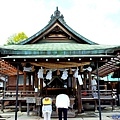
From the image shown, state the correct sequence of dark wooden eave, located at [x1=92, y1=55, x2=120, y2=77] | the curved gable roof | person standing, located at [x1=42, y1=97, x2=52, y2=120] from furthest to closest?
the curved gable roof < dark wooden eave, located at [x1=92, y1=55, x2=120, y2=77] < person standing, located at [x1=42, y1=97, x2=52, y2=120]

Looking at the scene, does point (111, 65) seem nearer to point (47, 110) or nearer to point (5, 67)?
point (47, 110)

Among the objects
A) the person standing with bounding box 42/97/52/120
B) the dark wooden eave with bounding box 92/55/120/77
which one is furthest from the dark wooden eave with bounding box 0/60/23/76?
the dark wooden eave with bounding box 92/55/120/77

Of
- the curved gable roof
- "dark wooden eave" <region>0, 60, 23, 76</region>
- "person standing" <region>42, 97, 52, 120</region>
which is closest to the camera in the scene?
"person standing" <region>42, 97, 52, 120</region>

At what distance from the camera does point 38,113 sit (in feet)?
34.3

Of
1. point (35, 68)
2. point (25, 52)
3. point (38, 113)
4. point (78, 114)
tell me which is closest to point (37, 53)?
point (25, 52)

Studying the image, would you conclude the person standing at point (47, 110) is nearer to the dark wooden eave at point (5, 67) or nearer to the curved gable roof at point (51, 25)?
the dark wooden eave at point (5, 67)

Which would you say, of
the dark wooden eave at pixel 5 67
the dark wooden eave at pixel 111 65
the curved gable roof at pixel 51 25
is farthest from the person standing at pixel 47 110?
the curved gable roof at pixel 51 25

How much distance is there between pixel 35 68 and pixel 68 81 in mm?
2877

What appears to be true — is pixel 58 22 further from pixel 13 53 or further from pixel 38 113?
pixel 38 113

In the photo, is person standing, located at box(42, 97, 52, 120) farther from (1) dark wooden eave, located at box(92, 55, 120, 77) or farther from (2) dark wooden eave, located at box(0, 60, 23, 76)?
(1) dark wooden eave, located at box(92, 55, 120, 77)

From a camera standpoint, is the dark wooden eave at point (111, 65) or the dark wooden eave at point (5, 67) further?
the dark wooden eave at point (5, 67)

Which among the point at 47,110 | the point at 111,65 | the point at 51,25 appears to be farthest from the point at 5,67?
the point at 111,65

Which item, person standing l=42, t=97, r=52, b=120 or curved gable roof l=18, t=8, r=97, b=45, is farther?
curved gable roof l=18, t=8, r=97, b=45

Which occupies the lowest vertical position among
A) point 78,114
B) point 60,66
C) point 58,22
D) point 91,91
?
point 78,114
